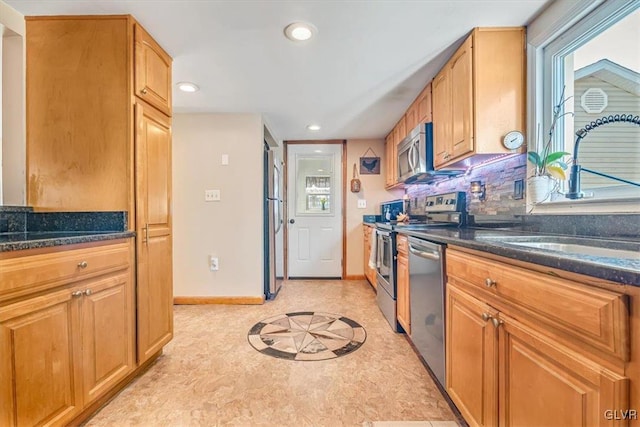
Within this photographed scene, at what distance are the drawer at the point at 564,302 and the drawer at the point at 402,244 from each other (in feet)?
3.23

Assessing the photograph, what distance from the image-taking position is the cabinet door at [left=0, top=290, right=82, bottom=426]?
40.5 inches

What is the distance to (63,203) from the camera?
1.64 meters

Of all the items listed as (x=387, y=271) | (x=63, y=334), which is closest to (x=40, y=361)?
(x=63, y=334)

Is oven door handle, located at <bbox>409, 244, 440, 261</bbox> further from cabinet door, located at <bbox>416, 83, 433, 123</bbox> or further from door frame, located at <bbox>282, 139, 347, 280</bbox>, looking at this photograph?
door frame, located at <bbox>282, 139, 347, 280</bbox>

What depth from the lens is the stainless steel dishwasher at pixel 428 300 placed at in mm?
1540

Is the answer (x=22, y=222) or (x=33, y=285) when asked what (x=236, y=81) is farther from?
(x=33, y=285)

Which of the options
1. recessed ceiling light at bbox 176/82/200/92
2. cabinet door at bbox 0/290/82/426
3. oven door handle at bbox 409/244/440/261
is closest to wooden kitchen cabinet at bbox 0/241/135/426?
cabinet door at bbox 0/290/82/426

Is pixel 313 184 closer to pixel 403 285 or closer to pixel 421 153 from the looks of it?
pixel 421 153

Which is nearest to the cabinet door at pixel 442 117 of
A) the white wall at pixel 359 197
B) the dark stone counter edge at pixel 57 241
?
the white wall at pixel 359 197

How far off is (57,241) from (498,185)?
253 cm

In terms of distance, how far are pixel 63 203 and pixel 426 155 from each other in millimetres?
2607

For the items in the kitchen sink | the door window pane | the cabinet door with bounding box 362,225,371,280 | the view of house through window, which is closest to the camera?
the kitchen sink

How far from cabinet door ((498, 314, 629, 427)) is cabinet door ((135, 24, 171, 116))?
7.15ft

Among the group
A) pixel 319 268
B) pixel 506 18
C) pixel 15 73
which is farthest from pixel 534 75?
pixel 319 268
